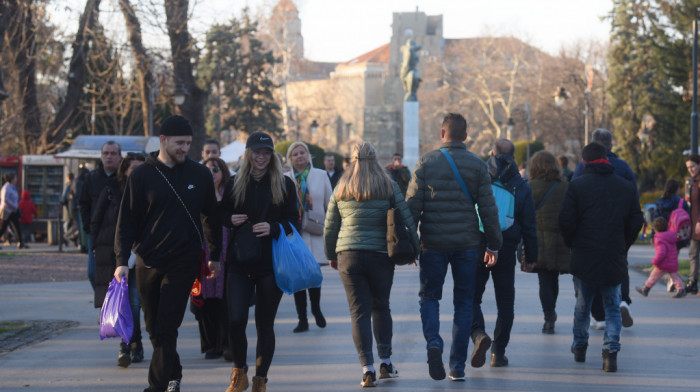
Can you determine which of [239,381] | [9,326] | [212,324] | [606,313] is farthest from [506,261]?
[9,326]

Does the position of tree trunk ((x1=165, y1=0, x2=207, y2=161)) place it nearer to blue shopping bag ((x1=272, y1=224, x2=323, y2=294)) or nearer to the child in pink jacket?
the child in pink jacket

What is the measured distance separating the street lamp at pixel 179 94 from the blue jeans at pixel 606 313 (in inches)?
665

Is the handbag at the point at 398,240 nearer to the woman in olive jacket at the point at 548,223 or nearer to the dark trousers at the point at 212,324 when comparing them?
the dark trousers at the point at 212,324

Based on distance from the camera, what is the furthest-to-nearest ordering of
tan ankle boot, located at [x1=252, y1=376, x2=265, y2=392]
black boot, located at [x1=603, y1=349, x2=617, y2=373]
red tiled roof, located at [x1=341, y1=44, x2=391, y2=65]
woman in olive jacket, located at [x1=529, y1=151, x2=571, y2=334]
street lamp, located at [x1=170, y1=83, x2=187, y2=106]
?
red tiled roof, located at [x1=341, y1=44, x2=391, y2=65] < street lamp, located at [x1=170, y1=83, x2=187, y2=106] < woman in olive jacket, located at [x1=529, y1=151, x2=571, y2=334] < black boot, located at [x1=603, y1=349, x2=617, y2=373] < tan ankle boot, located at [x1=252, y1=376, x2=265, y2=392]

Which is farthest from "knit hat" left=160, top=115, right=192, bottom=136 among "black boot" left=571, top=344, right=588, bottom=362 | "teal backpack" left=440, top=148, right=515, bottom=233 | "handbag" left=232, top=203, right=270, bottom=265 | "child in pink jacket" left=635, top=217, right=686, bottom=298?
"child in pink jacket" left=635, top=217, right=686, bottom=298

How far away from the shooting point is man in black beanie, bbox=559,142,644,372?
8391 millimetres

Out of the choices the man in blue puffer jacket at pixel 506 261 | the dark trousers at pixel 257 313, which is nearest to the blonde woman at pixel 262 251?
the dark trousers at pixel 257 313

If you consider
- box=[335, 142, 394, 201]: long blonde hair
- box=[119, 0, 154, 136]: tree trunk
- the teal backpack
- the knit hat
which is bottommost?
the teal backpack

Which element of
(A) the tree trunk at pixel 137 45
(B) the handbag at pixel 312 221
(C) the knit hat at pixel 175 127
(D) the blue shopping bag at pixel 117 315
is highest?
(A) the tree trunk at pixel 137 45

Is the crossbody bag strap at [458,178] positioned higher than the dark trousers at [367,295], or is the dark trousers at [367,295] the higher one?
the crossbody bag strap at [458,178]

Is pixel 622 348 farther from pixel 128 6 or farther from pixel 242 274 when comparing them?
pixel 128 6

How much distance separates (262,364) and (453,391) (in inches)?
55.6

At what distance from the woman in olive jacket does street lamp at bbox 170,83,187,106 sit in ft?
50.2

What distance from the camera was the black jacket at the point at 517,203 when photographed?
8.65 metres
